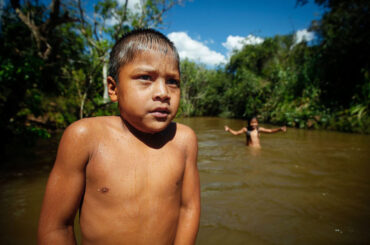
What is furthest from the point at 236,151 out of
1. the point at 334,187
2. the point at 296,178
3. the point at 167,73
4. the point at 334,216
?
the point at 167,73

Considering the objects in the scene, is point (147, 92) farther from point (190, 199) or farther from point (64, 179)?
point (190, 199)

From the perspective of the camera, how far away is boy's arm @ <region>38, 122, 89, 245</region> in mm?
942

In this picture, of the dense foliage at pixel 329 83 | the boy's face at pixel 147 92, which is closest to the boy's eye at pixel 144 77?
the boy's face at pixel 147 92

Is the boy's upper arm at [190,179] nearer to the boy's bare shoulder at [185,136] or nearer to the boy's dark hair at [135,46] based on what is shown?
the boy's bare shoulder at [185,136]

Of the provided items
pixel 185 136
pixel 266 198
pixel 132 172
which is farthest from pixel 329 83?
pixel 132 172

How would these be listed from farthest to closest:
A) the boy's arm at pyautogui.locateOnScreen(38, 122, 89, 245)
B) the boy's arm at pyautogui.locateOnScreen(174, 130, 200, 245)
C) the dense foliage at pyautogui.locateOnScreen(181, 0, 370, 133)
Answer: the dense foliage at pyautogui.locateOnScreen(181, 0, 370, 133), the boy's arm at pyautogui.locateOnScreen(174, 130, 200, 245), the boy's arm at pyautogui.locateOnScreen(38, 122, 89, 245)

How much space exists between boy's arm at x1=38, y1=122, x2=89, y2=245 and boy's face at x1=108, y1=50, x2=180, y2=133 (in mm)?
265

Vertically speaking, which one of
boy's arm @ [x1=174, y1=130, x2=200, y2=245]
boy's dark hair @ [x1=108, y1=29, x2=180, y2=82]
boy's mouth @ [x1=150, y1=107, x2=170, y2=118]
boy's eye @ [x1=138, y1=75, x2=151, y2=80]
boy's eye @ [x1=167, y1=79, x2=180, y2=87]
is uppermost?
boy's dark hair @ [x1=108, y1=29, x2=180, y2=82]

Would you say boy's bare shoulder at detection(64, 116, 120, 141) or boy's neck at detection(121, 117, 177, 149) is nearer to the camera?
boy's bare shoulder at detection(64, 116, 120, 141)

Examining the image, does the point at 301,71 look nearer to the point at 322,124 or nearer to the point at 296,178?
the point at 322,124

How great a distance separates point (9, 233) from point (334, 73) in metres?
13.6

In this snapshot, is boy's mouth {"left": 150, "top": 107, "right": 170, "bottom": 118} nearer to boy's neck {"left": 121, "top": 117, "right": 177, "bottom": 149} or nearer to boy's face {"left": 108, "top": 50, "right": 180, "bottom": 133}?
boy's face {"left": 108, "top": 50, "right": 180, "bottom": 133}

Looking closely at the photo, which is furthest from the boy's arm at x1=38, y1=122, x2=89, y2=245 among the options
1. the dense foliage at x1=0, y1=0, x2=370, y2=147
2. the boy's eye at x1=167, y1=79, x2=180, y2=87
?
the dense foliage at x1=0, y1=0, x2=370, y2=147

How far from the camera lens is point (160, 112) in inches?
40.4
